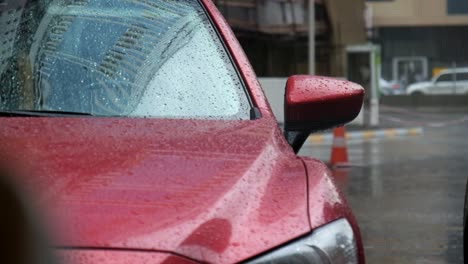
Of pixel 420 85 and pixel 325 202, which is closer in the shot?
pixel 325 202

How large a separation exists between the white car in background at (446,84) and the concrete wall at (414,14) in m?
4.16

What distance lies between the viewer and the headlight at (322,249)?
2.41 m

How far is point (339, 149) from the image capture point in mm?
15758

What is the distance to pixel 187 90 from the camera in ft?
11.0

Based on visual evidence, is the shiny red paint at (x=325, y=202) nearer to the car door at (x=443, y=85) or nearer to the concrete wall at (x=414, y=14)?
the car door at (x=443, y=85)

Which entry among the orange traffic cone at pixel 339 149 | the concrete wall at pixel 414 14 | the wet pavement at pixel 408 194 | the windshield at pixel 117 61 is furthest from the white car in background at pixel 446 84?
the windshield at pixel 117 61

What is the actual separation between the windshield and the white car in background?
44824mm

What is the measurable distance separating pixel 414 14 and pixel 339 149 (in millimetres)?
38340

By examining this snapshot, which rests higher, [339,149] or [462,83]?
[339,149]

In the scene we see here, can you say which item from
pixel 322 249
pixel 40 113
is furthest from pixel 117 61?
pixel 322 249

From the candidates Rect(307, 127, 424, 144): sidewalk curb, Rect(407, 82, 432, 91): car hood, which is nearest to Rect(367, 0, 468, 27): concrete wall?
Rect(407, 82, 432, 91): car hood

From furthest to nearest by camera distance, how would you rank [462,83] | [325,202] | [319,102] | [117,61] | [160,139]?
1. [462,83]
2. [117,61]
3. [319,102]
4. [160,139]
5. [325,202]

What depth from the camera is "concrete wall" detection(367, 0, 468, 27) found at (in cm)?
5244

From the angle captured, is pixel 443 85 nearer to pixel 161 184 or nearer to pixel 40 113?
pixel 40 113
